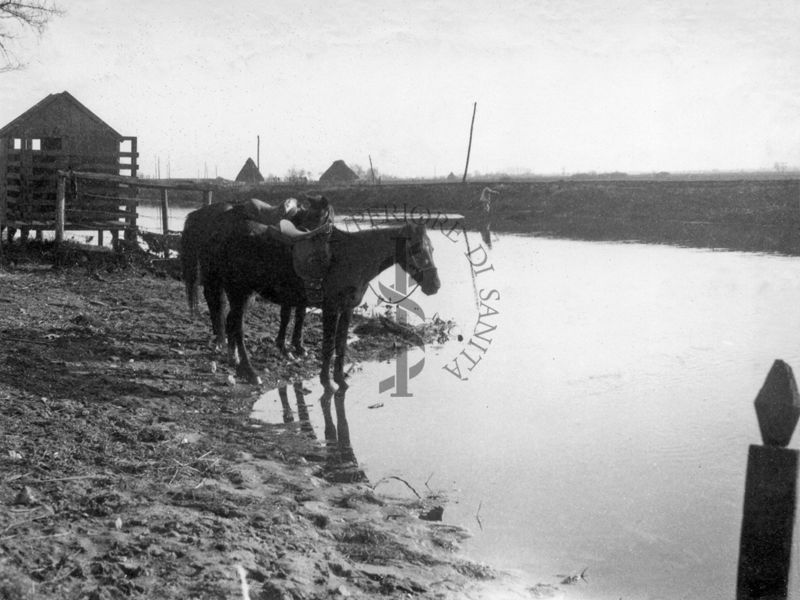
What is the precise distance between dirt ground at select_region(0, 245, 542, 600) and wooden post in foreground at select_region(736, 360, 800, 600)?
1.27 m

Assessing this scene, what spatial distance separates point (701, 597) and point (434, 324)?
8241 millimetres

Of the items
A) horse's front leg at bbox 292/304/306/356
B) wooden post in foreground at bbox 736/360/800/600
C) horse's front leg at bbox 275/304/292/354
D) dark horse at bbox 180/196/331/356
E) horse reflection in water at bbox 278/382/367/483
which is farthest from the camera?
horse's front leg at bbox 292/304/306/356

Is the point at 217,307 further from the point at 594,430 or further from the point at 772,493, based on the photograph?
the point at 772,493

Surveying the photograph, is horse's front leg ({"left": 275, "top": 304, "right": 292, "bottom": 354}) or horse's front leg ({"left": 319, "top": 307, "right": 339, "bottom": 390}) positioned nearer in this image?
horse's front leg ({"left": 319, "top": 307, "right": 339, "bottom": 390})

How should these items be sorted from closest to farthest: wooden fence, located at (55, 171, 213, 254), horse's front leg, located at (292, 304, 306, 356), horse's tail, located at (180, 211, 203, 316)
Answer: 1. horse's tail, located at (180, 211, 203, 316)
2. horse's front leg, located at (292, 304, 306, 356)
3. wooden fence, located at (55, 171, 213, 254)

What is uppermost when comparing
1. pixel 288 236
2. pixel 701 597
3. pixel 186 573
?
pixel 288 236

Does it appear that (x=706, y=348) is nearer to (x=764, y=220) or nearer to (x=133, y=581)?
(x=133, y=581)

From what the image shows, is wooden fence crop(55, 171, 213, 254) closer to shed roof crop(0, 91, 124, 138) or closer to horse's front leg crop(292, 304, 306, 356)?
shed roof crop(0, 91, 124, 138)

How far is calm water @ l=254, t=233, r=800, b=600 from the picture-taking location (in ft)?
16.3

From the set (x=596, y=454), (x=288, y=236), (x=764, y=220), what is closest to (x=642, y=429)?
(x=596, y=454)

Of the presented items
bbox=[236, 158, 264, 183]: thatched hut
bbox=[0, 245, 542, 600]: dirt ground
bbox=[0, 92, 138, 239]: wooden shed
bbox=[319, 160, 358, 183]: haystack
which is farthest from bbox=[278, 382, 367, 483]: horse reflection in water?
bbox=[319, 160, 358, 183]: haystack

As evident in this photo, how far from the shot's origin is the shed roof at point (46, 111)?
19.4 metres

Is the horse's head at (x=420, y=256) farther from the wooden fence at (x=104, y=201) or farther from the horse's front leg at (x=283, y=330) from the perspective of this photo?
the wooden fence at (x=104, y=201)

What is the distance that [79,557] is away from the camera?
3.53 m
